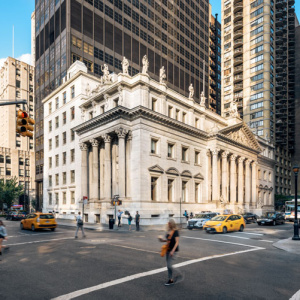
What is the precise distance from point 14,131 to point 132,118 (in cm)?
8043

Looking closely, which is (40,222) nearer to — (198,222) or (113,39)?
(198,222)

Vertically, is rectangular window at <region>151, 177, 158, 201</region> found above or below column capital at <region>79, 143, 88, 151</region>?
below

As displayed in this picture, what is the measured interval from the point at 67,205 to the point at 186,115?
79.1 ft

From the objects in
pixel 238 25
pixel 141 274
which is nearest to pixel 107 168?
pixel 141 274

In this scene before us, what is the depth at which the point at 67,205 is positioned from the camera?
48.8 m

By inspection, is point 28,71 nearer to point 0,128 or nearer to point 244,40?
point 0,128

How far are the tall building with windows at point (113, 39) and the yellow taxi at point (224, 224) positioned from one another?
35716mm

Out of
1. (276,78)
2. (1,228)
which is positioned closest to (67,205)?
(1,228)

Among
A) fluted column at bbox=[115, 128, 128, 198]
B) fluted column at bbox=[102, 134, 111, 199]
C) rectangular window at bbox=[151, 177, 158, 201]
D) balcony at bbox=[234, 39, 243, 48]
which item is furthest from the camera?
balcony at bbox=[234, 39, 243, 48]

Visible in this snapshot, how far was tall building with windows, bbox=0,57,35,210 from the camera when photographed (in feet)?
310

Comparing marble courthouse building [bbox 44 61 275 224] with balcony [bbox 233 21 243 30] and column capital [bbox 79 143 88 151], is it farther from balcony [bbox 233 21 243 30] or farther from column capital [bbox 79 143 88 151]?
balcony [bbox 233 21 243 30]

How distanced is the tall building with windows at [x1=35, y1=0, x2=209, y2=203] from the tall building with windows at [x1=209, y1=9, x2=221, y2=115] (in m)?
20.8

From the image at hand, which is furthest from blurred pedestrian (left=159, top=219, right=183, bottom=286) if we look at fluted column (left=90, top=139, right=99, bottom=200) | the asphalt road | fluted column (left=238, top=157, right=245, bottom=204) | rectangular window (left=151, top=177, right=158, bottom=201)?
fluted column (left=238, top=157, right=245, bottom=204)

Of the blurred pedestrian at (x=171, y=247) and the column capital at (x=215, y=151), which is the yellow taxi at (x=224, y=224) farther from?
the column capital at (x=215, y=151)
